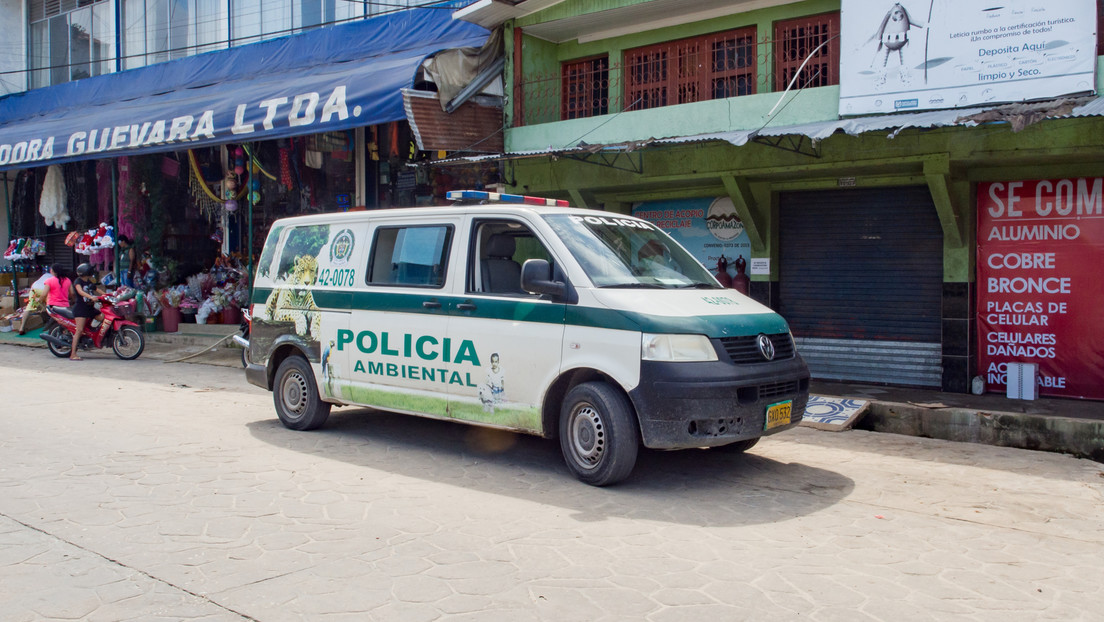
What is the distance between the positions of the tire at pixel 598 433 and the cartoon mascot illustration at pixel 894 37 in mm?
5893

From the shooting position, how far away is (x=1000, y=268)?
10297 mm

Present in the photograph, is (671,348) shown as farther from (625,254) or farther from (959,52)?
(959,52)

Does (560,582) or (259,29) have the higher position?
(259,29)

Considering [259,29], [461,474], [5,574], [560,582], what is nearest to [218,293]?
[259,29]

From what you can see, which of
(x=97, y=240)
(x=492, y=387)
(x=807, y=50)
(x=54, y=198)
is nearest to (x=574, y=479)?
(x=492, y=387)

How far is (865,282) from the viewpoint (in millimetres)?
11109

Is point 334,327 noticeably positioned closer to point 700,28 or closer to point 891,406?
point 891,406

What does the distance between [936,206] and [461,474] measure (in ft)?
22.5

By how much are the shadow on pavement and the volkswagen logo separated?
92cm

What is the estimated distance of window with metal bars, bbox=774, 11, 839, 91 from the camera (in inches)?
422

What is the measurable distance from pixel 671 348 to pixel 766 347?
0.81 m

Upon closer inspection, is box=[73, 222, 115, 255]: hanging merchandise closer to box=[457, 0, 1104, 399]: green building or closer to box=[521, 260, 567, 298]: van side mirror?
box=[457, 0, 1104, 399]: green building

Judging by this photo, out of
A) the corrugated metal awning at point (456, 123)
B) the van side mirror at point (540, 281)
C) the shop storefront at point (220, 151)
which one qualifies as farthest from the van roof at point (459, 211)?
the shop storefront at point (220, 151)

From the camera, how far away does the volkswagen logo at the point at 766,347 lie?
586 centimetres
